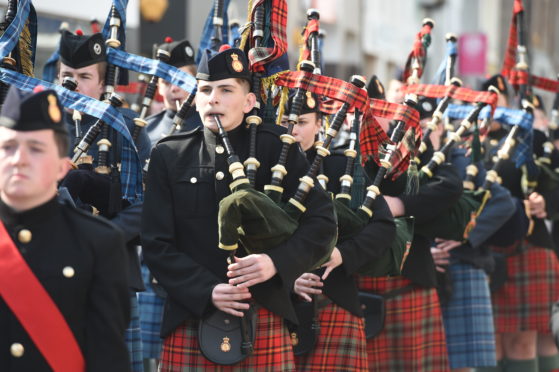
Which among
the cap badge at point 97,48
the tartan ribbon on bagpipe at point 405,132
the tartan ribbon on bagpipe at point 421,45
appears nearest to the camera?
the cap badge at point 97,48

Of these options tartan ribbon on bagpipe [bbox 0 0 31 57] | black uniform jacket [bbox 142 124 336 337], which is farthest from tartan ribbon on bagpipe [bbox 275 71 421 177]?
tartan ribbon on bagpipe [bbox 0 0 31 57]

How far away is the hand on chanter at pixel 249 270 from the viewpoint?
3945 millimetres

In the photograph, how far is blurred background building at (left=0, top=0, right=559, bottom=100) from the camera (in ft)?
34.5

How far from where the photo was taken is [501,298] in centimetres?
759

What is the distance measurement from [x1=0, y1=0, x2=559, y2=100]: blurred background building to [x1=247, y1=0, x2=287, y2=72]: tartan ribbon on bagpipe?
95.3 inches

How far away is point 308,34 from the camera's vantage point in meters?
5.48

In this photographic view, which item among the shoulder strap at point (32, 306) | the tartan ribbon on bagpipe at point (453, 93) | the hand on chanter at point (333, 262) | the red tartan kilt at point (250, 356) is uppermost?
the tartan ribbon on bagpipe at point (453, 93)

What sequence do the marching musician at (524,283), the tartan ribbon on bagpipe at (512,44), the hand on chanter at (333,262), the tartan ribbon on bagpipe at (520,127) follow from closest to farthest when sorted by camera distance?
the hand on chanter at (333,262) < the tartan ribbon on bagpipe at (520,127) < the tartan ribbon on bagpipe at (512,44) < the marching musician at (524,283)

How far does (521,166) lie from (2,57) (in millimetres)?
3903

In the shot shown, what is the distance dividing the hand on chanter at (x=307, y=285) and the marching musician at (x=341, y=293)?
8cm

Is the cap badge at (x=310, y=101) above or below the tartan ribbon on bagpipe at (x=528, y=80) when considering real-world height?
above

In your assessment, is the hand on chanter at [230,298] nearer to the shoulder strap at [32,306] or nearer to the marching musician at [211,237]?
the marching musician at [211,237]

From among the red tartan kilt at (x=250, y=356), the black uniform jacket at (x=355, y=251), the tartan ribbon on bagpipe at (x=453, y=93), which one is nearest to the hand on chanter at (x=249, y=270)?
the red tartan kilt at (x=250, y=356)

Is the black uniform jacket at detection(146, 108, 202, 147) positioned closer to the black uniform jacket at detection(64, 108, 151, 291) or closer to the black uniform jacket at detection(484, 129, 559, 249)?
the black uniform jacket at detection(64, 108, 151, 291)
